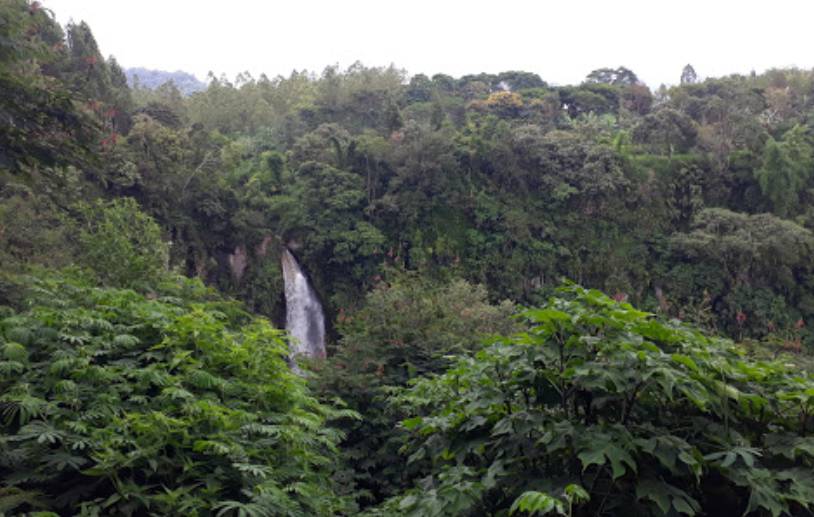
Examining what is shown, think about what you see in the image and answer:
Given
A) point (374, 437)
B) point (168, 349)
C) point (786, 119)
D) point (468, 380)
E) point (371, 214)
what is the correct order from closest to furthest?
point (468, 380)
point (168, 349)
point (374, 437)
point (371, 214)
point (786, 119)


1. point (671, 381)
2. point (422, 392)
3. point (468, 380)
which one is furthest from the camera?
point (422, 392)

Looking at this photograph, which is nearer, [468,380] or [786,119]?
[468,380]

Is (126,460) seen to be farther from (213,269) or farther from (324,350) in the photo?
(213,269)

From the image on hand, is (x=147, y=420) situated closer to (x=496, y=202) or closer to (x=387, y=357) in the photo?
(x=387, y=357)

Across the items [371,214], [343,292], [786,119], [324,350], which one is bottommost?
[324,350]

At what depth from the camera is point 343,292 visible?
1825cm

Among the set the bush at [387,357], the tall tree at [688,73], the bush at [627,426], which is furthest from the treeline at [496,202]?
the tall tree at [688,73]

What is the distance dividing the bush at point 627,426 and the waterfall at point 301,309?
14753 mm

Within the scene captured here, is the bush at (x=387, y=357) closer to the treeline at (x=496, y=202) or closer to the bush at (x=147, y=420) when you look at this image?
the bush at (x=147, y=420)

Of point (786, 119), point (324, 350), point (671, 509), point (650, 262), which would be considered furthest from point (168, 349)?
point (786, 119)

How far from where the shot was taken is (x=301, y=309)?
1795 centimetres

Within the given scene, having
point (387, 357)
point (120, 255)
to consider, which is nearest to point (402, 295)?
point (387, 357)

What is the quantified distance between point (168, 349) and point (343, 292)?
1407cm

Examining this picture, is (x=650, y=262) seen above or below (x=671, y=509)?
below
